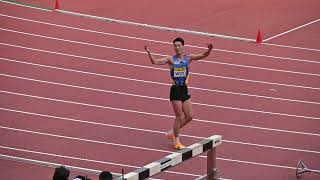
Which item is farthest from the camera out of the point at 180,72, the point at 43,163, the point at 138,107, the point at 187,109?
the point at 138,107

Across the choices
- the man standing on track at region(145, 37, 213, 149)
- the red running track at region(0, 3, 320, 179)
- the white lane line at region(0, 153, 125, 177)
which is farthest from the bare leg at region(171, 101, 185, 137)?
the white lane line at region(0, 153, 125, 177)

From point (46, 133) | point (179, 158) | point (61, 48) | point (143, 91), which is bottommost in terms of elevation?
point (179, 158)

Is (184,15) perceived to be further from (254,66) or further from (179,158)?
(179,158)

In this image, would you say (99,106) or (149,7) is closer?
(99,106)

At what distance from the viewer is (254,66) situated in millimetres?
19719

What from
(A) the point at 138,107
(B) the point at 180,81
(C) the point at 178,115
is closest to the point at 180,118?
(C) the point at 178,115

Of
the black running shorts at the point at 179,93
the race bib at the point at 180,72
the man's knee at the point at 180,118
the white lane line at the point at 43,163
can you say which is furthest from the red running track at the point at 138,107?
the race bib at the point at 180,72

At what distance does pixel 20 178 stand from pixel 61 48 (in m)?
7.16

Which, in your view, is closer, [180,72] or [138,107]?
[180,72]

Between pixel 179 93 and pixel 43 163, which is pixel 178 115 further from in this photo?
pixel 43 163

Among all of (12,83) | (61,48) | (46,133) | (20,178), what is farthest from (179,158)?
(61,48)

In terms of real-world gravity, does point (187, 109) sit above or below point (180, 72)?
below

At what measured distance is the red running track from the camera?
14.9 meters

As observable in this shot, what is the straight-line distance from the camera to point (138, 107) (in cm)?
1714
